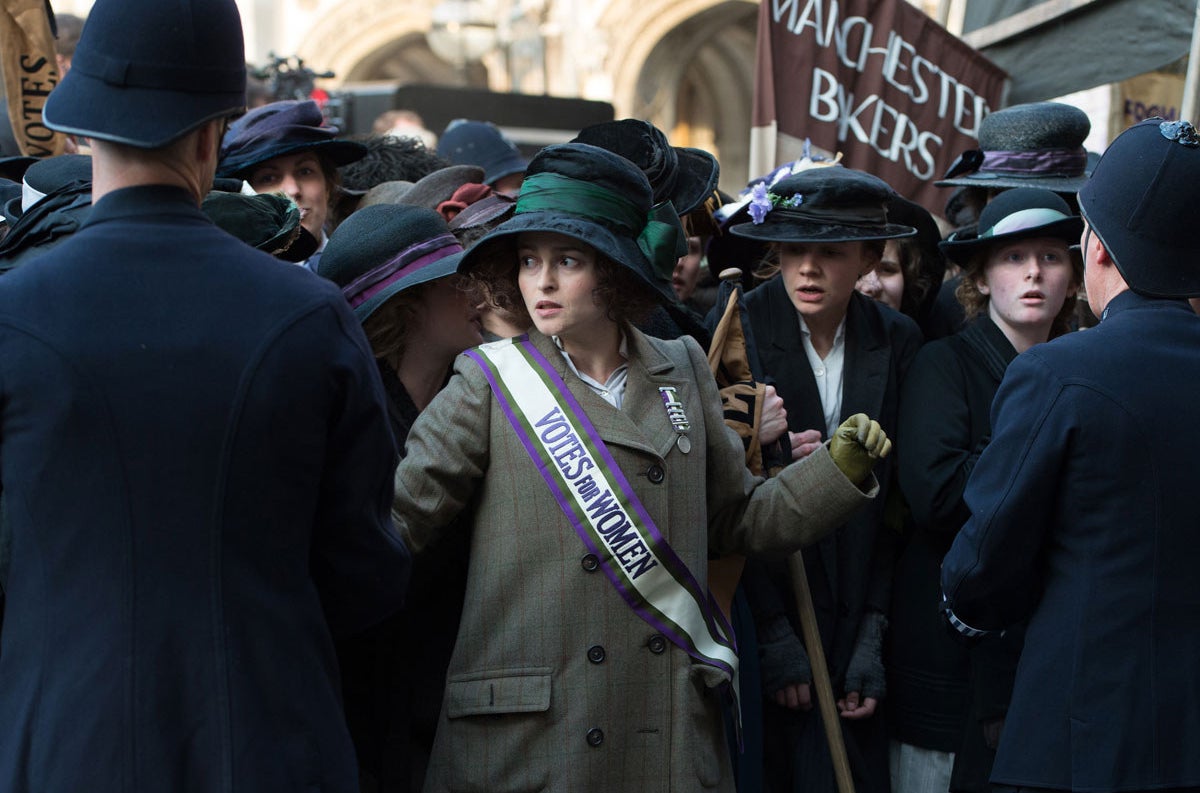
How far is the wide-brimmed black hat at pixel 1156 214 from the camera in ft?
8.67

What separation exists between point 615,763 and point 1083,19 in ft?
11.5

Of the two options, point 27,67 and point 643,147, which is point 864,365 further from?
point 27,67

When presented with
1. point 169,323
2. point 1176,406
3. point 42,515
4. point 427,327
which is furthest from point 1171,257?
point 42,515

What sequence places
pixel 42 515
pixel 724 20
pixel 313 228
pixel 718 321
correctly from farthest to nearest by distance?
pixel 724 20 < pixel 313 228 < pixel 718 321 < pixel 42 515

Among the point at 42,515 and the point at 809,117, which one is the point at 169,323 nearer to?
the point at 42,515

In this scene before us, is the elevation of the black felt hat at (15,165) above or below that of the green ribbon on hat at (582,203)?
below

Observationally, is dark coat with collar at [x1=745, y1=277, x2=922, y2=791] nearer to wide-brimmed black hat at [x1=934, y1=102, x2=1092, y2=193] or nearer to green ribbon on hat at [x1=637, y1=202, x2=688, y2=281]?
green ribbon on hat at [x1=637, y1=202, x2=688, y2=281]

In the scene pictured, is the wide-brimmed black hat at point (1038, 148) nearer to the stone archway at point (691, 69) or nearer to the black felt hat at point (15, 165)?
the black felt hat at point (15, 165)

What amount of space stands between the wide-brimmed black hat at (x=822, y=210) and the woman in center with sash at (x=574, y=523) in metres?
0.89

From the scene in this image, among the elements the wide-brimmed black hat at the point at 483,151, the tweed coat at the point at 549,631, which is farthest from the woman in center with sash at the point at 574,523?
the wide-brimmed black hat at the point at 483,151

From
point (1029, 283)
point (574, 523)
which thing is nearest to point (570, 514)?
point (574, 523)

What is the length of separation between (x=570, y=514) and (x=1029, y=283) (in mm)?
1640

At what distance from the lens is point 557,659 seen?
270 cm

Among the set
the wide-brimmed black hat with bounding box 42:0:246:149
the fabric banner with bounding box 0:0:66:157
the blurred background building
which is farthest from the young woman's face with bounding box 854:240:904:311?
the wide-brimmed black hat with bounding box 42:0:246:149
